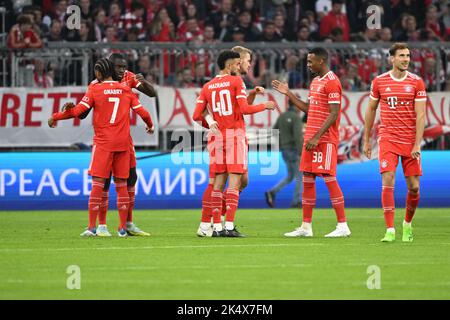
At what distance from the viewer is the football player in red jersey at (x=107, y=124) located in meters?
15.8

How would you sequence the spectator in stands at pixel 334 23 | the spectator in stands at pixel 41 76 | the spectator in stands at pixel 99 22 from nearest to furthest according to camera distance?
the spectator in stands at pixel 41 76 → the spectator in stands at pixel 99 22 → the spectator in stands at pixel 334 23

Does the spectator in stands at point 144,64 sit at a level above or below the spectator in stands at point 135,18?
below

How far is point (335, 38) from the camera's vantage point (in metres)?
Result: 26.0

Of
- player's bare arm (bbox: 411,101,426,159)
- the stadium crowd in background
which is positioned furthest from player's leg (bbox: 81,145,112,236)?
the stadium crowd in background

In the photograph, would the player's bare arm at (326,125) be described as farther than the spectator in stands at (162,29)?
No

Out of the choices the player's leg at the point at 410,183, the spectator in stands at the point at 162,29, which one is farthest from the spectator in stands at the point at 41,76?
the player's leg at the point at 410,183

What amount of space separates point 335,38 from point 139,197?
584 centimetres

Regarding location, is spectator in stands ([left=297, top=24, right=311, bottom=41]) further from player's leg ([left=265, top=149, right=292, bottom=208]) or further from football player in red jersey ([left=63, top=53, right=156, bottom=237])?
football player in red jersey ([left=63, top=53, right=156, bottom=237])

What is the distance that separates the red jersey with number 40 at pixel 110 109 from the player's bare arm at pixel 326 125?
2387 mm

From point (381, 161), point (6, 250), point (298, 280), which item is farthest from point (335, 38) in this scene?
point (298, 280)

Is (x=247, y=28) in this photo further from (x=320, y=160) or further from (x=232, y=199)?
(x=232, y=199)

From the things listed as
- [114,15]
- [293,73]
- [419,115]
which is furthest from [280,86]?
[114,15]

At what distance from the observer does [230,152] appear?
51.2ft

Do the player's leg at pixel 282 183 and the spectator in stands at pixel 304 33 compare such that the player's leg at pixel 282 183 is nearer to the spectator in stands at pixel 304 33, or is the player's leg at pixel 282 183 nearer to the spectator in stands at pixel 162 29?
the spectator in stands at pixel 304 33
